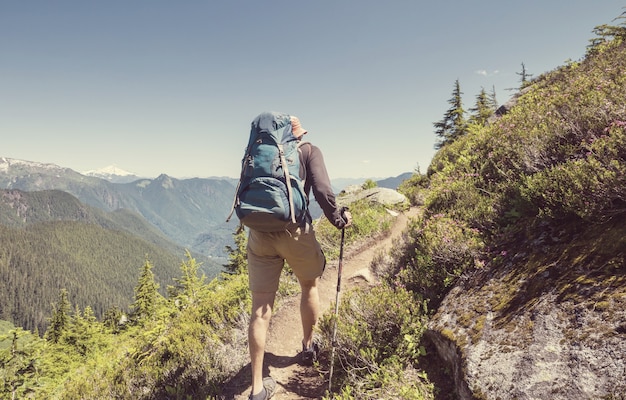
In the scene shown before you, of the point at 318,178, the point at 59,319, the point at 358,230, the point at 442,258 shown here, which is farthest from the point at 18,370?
the point at 59,319

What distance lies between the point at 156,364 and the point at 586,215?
618 centimetres

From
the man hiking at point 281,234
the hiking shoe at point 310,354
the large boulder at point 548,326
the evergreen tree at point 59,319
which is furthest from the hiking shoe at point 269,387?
the evergreen tree at point 59,319

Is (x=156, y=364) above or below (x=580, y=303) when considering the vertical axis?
below

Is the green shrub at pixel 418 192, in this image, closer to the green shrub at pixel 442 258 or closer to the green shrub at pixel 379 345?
the green shrub at pixel 442 258

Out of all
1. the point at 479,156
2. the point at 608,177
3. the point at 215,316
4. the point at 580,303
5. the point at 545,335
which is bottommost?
the point at 215,316

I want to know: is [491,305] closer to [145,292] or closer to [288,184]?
[288,184]

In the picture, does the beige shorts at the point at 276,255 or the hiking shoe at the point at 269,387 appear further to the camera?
the hiking shoe at the point at 269,387

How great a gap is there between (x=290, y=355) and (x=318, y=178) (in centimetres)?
331

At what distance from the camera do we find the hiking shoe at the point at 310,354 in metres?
4.45

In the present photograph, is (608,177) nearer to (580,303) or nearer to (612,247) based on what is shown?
(612,247)

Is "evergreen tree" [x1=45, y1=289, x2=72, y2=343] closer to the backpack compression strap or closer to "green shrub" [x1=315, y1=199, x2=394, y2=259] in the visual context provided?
"green shrub" [x1=315, y1=199, x2=394, y2=259]

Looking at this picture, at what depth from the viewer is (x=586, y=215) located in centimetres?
309

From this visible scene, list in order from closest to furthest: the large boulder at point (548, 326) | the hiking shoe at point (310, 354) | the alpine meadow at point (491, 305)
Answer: the large boulder at point (548, 326)
the alpine meadow at point (491, 305)
the hiking shoe at point (310, 354)

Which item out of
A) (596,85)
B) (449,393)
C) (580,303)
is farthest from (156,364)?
(596,85)
